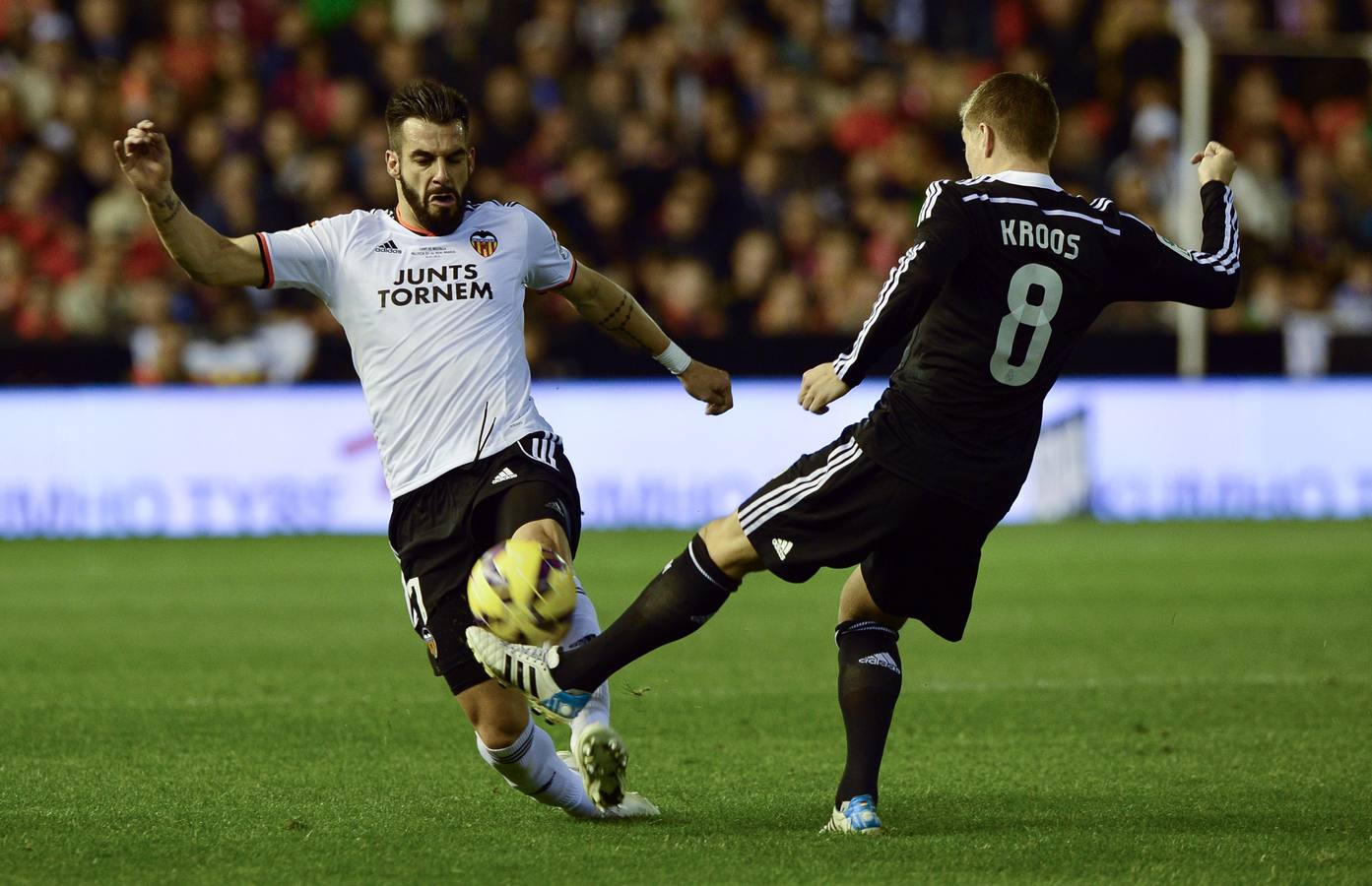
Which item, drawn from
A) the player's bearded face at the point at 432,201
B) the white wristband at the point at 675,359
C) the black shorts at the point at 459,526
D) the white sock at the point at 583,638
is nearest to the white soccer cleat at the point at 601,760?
the white sock at the point at 583,638

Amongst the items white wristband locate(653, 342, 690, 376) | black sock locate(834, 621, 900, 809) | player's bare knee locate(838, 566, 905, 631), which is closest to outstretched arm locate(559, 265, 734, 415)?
white wristband locate(653, 342, 690, 376)

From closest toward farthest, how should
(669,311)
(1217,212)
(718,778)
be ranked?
(1217,212) < (718,778) < (669,311)

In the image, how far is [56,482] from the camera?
14.9 meters

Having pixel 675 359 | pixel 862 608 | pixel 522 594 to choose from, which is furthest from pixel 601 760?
pixel 675 359

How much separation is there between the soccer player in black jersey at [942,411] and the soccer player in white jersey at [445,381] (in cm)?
40

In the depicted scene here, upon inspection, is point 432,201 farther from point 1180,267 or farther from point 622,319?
point 1180,267

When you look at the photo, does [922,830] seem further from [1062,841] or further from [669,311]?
[669,311]

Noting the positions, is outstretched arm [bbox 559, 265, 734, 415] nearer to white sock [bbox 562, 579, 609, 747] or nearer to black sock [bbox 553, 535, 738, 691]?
white sock [bbox 562, 579, 609, 747]

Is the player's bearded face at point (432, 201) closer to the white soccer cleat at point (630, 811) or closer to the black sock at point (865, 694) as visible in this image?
the black sock at point (865, 694)

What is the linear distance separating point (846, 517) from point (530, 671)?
0.90 m

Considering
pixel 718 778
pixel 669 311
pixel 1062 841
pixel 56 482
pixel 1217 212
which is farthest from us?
pixel 669 311

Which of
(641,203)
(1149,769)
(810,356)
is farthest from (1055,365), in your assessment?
(641,203)

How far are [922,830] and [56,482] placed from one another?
35.9ft

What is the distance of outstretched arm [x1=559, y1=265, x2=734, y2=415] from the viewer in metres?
6.12
